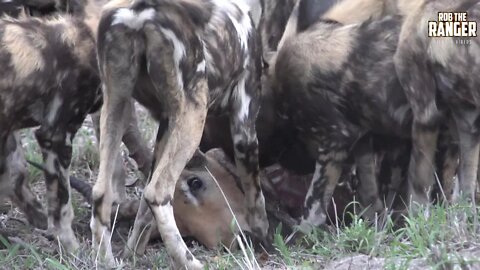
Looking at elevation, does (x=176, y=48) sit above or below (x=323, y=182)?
above

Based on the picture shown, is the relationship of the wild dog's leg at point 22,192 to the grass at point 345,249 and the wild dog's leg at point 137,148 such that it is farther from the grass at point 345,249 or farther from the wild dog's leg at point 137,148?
the wild dog's leg at point 137,148

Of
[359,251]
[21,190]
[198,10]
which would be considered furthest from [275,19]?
[359,251]

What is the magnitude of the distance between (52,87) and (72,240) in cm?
73

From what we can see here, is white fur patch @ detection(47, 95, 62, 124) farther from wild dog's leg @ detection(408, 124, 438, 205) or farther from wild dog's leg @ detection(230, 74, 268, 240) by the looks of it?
wild dog's leg @ detection(408, 124, 438, 205)

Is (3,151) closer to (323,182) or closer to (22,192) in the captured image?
(22,192)

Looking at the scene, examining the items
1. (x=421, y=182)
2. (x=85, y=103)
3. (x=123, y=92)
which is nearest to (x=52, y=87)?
(x=85, y=103)

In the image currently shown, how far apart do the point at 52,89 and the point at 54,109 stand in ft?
0.35

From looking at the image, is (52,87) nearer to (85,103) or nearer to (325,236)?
(85,103)

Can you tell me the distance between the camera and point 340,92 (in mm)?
5887

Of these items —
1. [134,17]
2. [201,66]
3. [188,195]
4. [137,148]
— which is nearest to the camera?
A: [134,17]

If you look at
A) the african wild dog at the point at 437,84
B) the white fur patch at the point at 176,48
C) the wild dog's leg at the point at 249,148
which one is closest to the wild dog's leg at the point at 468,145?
the african wild dog at the point at 437,84

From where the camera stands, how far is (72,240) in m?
5.47

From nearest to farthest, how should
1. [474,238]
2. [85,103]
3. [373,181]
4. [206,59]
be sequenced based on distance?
[474,238]
[206,59]
[85,103]
[373,181]

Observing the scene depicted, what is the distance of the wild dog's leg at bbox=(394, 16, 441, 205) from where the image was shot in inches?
216
